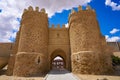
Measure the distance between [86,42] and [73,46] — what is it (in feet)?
6.02

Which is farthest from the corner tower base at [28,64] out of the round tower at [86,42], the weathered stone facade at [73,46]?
the round tower at [86,42]

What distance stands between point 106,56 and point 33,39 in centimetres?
867

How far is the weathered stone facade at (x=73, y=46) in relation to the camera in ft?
34.8

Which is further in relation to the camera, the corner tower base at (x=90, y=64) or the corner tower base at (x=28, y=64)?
the corner tower base at (x=28, y=64)

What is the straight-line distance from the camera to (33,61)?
10906mm

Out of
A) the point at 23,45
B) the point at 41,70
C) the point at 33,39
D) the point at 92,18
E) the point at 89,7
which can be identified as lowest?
the point at 41,70

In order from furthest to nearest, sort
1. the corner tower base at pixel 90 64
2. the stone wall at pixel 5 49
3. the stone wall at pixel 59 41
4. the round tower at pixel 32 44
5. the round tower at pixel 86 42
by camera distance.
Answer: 1. the stone wall at pixel 5 49
2. the stone wall at pixel 59 41
3. the round tower at pixel 32 44
4. the round tower at pixel 86 42
5. the corner tower base at pixel 90 64

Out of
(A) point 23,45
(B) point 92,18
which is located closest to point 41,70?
(A) point 23,45

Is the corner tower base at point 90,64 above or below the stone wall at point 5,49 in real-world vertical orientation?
below

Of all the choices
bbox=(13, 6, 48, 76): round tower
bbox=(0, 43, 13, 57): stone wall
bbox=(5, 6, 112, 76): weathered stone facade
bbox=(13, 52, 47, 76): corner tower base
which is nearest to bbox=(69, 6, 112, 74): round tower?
bbox=(5, 6, 112, 76): weathered stone facade

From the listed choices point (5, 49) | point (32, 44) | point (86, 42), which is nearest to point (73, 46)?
point (86, 42)

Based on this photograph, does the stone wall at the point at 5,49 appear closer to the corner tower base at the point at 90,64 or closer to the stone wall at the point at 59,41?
the stone wall at the point at 59,41

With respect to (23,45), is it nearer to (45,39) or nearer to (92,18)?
(45,39)

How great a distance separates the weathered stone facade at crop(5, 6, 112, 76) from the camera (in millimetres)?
10602
